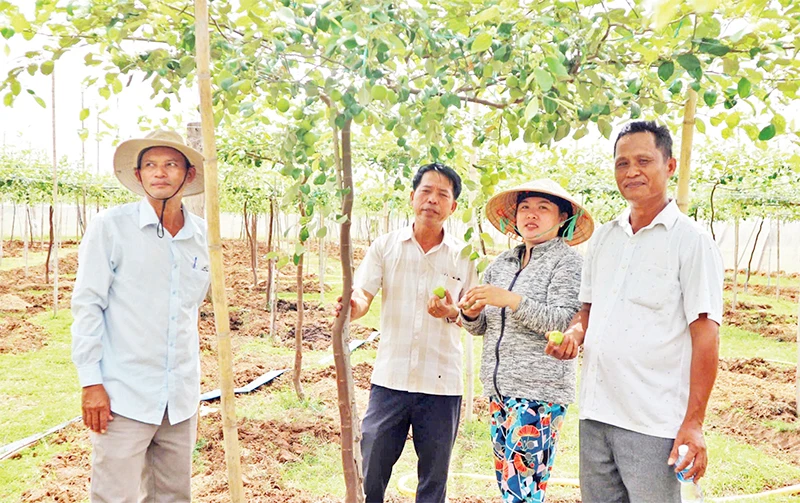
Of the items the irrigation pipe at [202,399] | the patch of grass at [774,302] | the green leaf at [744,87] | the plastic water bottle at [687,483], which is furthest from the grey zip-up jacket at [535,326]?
the patch of grass at [774,302]

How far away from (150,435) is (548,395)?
148cm

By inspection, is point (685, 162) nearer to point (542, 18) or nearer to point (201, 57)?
point (542, 18)

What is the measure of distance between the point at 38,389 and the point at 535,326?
5588mm

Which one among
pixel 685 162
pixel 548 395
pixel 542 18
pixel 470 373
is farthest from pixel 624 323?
pixel 470 373

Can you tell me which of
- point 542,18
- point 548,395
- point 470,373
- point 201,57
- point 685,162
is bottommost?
point 470,373

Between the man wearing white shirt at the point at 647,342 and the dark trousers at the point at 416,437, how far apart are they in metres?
0.69

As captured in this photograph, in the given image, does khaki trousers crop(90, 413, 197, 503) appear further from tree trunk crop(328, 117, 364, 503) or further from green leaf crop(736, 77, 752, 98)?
green leaf crop(736, 77, 752, 98)

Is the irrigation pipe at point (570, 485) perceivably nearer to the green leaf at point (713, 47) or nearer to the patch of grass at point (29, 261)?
the green leaf at point (713, 47)

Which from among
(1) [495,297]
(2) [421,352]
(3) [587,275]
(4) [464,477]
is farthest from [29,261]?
(3) [587,275]

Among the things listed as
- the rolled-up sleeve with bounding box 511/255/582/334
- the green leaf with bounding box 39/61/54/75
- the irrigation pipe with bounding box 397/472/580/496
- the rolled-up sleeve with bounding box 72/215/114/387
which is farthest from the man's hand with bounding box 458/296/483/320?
the irrigation pipe with bounding box 397/472/580/496

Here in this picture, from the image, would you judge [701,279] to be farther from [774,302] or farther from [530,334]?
[774,302]

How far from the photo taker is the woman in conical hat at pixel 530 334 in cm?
221

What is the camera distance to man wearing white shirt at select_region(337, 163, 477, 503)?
8.45 ft

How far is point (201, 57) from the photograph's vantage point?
153cm
